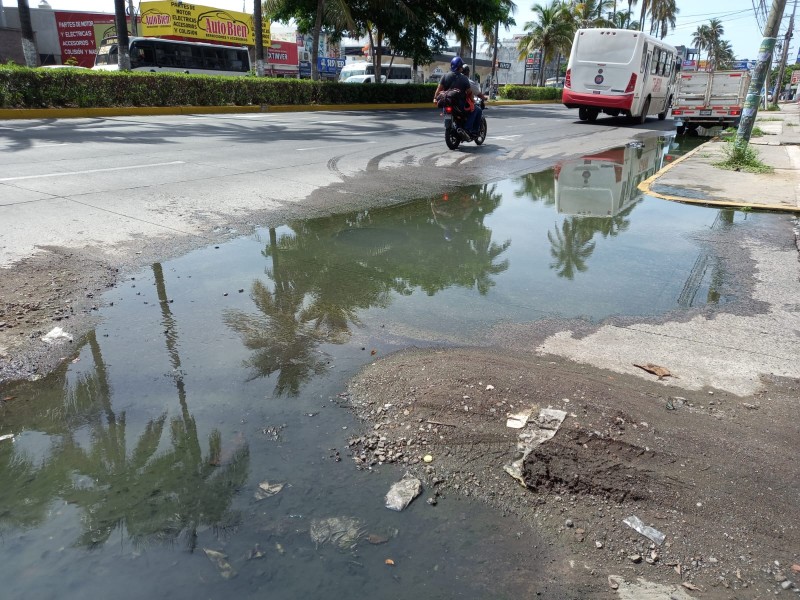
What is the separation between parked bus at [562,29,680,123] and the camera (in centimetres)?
2095

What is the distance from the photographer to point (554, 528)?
8.33ft

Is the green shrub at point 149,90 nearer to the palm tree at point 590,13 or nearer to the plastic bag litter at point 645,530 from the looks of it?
the plastic bag litter at point 645,530

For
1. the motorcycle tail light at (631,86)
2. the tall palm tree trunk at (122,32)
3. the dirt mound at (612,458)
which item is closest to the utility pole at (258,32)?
the tall palm tree trunk at (122,32)

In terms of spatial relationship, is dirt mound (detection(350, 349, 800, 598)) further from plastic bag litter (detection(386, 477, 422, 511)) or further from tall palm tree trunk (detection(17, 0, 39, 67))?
tall palm tree trunk (detection(17, 0, 39, 67))

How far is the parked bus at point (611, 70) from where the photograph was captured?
825 inches

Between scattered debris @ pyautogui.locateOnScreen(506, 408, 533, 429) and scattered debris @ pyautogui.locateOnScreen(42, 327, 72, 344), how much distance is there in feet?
9.50

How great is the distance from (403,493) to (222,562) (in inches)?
31.8

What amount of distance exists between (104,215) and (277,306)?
3280 millimetres

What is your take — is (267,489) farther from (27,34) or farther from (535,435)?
(27,34)

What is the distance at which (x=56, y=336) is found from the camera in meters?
4.07

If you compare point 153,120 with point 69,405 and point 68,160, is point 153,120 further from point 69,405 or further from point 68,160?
point 69,405

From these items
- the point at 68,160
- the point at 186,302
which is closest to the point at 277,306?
the point at 186,302

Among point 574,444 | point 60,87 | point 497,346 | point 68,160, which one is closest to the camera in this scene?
point 574,444

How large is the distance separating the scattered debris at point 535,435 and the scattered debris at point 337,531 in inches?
30.6
